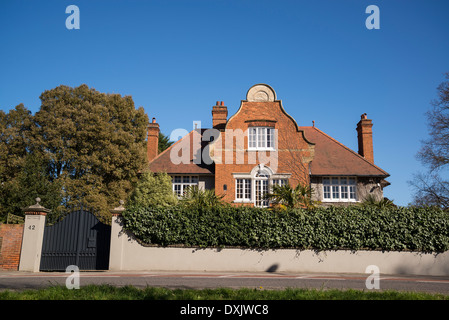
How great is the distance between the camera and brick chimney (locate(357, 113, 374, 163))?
28.2 metres

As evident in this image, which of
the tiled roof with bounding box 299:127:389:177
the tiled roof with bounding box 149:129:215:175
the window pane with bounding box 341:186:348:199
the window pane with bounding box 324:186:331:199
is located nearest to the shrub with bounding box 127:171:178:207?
the tiled roof with bounding box 149:129:215:175

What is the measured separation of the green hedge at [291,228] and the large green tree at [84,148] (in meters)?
12.9

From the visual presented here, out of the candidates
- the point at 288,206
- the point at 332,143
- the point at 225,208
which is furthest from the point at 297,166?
the point at 225,208

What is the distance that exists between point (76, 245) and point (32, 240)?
1864 millimetres

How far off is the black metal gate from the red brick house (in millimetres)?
10146

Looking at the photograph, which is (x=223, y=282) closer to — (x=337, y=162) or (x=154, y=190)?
(x=154, y=190)

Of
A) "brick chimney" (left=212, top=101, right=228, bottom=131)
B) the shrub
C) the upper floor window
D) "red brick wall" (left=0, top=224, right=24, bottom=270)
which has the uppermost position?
"brick chimney" (left=212, top=101, right=228, bottom=131)

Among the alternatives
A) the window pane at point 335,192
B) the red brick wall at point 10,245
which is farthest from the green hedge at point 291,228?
the window pane at point 335,192

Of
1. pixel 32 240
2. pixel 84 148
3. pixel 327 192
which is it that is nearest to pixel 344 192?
pixel 327 192

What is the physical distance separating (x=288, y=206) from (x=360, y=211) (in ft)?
11.5

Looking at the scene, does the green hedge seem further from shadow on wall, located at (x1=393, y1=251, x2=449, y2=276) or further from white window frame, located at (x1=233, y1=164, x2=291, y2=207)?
white window frame, located at (x1=233, y1=164, x2=291, y2=207)

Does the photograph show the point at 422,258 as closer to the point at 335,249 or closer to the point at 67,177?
the point at 335,249

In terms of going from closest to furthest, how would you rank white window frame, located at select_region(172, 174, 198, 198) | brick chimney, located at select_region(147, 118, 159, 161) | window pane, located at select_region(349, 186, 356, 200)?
window pane, located at select_region(349, 186, 356, 200) → white window frame, located at select_region(172, 174, 198, 198) → brick chimney, located at select_region(147, 118, 159, 161)

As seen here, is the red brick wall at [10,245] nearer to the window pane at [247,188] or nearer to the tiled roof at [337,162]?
the window pane at [247,188]
